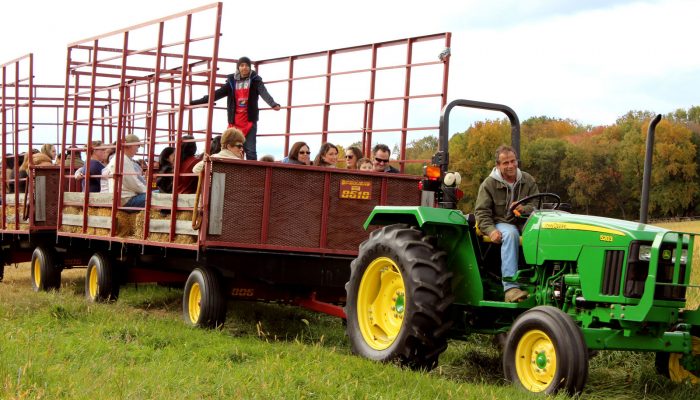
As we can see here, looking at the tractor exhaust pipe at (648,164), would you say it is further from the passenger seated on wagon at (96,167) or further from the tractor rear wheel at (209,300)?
the passenger seated on wagon at (96,167)

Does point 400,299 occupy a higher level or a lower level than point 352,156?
lower

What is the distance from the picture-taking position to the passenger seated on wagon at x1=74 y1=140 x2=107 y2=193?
12.4 metres

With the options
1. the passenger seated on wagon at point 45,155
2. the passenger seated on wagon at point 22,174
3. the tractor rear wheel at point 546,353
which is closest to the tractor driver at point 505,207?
the tractor rear wheel at point 546,353

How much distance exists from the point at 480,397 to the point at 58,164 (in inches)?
376

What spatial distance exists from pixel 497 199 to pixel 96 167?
664 centimetres

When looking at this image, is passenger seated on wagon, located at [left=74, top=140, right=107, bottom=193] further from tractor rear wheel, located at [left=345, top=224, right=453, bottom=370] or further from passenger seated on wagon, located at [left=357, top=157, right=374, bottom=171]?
tractor rear wheel, located at [left=345, top=224, right=453, bottom=370]

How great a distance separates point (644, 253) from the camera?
6.41 metres

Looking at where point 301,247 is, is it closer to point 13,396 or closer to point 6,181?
point 13,396

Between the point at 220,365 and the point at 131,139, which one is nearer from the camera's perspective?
the point at 220,365

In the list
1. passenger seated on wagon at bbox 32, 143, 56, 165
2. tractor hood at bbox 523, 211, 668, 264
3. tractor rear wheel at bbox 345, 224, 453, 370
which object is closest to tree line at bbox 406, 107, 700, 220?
passenger seated on wagon at bbox 32, 143, 56, 165

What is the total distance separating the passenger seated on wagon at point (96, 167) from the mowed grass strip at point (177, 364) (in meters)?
2.59

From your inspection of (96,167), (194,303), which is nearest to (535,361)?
(194,303)

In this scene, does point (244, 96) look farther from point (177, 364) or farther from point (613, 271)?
point (613, 271)

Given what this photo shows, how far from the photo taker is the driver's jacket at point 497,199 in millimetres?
7352
